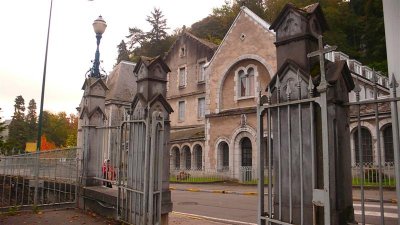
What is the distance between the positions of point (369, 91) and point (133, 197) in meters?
29.9

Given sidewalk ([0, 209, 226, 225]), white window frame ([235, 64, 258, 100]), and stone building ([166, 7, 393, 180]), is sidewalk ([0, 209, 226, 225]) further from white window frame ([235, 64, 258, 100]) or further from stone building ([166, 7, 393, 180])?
white window frame ([235, 64, 258, 100])

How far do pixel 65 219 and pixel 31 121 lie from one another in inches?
3282

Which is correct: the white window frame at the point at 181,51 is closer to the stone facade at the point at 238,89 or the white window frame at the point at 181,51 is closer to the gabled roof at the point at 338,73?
the stone facade at the point at 238,89

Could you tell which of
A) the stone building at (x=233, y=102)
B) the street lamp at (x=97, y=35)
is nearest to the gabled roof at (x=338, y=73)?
the street lamp at (x=97, y=35)

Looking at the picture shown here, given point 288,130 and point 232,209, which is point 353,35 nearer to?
point 232,209

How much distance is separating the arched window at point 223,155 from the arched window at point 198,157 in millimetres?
2634

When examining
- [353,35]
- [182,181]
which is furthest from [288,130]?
[353,35]

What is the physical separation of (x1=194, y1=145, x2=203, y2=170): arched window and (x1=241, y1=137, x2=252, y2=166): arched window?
4690 mm

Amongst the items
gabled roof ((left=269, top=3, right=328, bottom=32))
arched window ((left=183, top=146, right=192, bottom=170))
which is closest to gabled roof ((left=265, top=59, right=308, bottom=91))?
gabled roof ((left=269, top=3, right=328, bottom=32))

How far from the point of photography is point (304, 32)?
4.51m

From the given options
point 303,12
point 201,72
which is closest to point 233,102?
point 201,72

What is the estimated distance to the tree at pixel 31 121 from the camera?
76.2 metres

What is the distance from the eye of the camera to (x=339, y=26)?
1801 inches

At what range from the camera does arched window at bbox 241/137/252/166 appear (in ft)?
83.2
